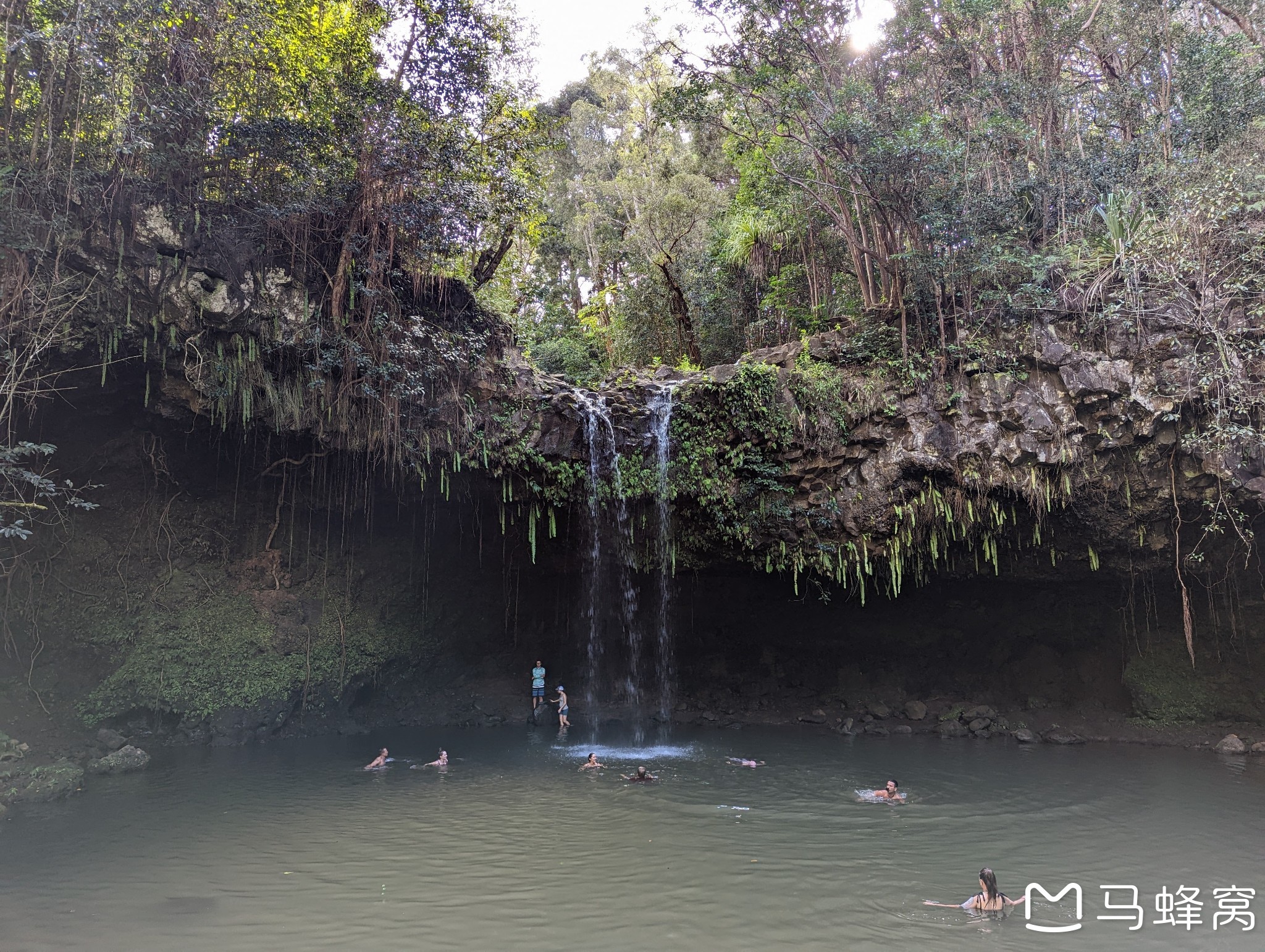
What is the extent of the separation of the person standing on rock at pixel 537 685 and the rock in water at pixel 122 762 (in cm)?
647

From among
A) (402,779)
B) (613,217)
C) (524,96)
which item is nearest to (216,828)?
(402,779)

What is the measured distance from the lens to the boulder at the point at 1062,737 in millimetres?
12852

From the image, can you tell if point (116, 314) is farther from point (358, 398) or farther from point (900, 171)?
point (900, 171)

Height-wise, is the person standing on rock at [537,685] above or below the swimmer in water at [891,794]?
above

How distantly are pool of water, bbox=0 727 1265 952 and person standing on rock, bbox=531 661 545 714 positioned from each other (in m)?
A: 3.25

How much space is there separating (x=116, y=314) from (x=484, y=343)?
5.08 m

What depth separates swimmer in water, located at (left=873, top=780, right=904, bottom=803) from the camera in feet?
29.3

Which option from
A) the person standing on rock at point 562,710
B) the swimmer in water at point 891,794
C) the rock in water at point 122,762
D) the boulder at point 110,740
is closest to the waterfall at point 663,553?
the person standing on rock at point 562,710

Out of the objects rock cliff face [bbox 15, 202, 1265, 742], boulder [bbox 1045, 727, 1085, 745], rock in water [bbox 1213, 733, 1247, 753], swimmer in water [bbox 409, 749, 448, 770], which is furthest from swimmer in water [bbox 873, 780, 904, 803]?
rock in water [bbox 1213, 733, 1247, 753]

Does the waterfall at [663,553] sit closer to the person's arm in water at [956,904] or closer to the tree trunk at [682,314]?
the tree trunk at [682,314]

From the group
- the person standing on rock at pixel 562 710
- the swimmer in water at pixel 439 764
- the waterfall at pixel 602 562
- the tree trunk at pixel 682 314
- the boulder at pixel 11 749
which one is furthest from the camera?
the tree trunk at pixel 682 314

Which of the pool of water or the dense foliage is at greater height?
the dense foliage

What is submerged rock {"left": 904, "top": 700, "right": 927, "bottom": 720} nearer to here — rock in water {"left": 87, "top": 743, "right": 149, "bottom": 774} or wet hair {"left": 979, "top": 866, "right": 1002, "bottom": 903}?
wet hair {"left": 979, "top": 866, "right": 1002, "bottom": 903}

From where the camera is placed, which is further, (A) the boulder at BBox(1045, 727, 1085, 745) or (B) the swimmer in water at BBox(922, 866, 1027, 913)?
(A) the boulder at BBox(1045, 727, 1085, 745)
